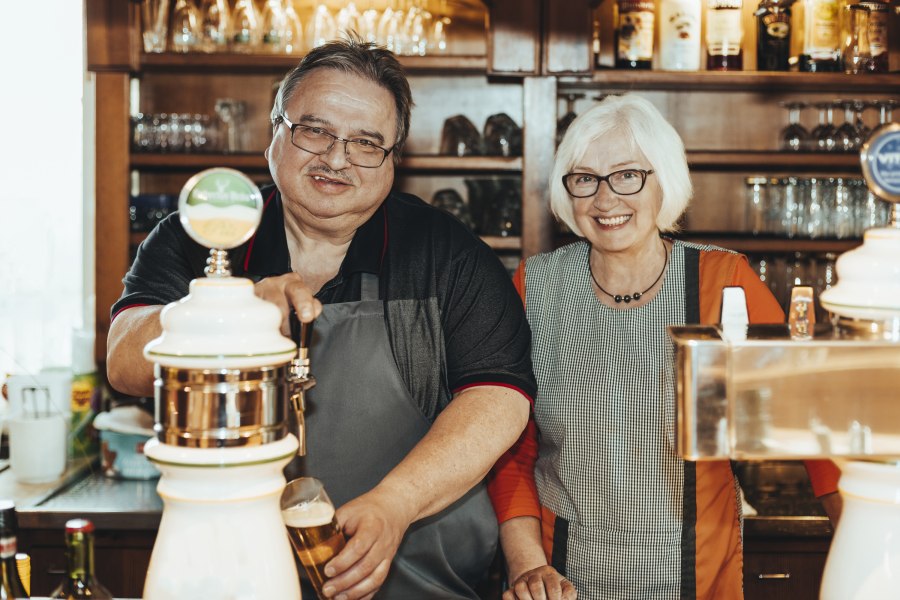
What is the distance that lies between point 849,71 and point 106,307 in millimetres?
2299

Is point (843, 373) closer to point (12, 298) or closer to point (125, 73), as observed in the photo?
point (125, 73)

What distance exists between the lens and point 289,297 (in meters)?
0.90

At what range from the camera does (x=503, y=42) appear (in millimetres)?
2736

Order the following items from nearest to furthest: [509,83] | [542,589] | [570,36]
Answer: [542,589] → [570,36] → [509,83]

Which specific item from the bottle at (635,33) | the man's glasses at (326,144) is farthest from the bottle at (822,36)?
the man's glasses at (326,144)

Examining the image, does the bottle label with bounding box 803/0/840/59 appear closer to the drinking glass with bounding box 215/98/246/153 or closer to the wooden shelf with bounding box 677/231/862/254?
the wooden shelf with bounding box 677/231/862/254

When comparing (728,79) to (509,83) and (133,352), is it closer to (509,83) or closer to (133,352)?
(509,83)

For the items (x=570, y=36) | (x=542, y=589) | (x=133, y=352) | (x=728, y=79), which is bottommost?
(x=542, y=589)

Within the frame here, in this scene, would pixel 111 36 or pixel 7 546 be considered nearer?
pixel 7 546

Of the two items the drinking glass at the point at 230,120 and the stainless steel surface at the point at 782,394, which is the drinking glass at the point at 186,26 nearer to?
the drinking glass at the point at 230,120

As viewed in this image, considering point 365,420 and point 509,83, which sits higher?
point 509,83

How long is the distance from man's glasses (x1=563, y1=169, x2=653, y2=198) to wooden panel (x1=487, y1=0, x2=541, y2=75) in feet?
3.34

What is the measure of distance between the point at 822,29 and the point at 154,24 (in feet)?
6.47

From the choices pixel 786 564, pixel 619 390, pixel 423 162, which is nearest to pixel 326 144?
pixel 619 390
